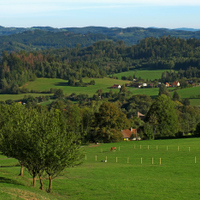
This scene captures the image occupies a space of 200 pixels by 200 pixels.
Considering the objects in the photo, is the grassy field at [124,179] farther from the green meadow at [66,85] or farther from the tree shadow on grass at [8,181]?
the green meadow at [66,85]

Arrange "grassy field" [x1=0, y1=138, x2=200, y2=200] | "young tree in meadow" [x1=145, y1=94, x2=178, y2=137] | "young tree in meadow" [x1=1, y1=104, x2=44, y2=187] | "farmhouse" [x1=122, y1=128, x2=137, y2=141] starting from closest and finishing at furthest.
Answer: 1. "young tree in meadow" [x1=1, y1=104, x2=44, y2=187]
2. "grassy field" [x1=0, y1=138, x2=200, y2=200]
3. "young tree in meadow" [x1=145, y1=94, x2=178, y2=137]
4. "farmhouse" [x1=122, y1=128, x2=137, y2=141]

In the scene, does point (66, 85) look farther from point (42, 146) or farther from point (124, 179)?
point (42, 146)

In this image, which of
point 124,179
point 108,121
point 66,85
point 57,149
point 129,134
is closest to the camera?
point 57,149

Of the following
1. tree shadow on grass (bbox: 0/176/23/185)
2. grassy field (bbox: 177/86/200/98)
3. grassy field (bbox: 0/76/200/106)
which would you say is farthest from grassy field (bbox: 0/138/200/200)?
grassy field (bbox: 0/76/200/106)

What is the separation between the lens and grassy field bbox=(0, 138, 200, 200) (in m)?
27.3

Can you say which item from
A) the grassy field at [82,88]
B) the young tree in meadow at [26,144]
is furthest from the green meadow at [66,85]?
the young tree in meadow at [26,144]

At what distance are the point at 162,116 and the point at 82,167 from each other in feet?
115

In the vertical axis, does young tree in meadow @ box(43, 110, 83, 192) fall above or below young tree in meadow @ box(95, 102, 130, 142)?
above

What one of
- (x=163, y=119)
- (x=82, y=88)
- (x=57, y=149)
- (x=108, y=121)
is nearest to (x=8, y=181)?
(x=57, y=149)

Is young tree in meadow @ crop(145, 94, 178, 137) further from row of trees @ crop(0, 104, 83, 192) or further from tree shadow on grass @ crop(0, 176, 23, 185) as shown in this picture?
row of trees @ crop(0, 104, 83, 192)

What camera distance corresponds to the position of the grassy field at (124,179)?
27328mm

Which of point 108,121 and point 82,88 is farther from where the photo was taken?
point 82,88

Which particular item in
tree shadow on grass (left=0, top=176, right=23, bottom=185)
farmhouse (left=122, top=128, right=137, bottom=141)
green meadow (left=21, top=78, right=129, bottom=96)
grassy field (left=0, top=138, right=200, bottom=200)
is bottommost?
green meadow (left=21, top=78, right=129, bottom=96)

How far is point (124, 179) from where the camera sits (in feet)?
110
